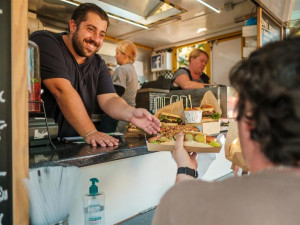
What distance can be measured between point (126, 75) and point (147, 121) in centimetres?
160

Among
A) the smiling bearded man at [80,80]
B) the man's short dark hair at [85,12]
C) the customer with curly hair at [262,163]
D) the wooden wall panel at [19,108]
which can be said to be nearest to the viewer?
the customer with curly hair at [262,163]

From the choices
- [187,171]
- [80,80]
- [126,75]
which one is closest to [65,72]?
[80,80]

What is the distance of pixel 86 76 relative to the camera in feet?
4.67

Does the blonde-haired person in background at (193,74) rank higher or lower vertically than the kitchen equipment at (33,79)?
higher

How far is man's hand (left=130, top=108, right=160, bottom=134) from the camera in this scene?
1145 millimetres

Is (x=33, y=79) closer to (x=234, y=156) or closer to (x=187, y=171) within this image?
(x=187, y=171)

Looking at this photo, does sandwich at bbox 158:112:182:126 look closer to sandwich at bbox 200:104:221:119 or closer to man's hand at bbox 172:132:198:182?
sandwich at bbox 200:104:221:119

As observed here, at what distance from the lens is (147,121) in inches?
45.9

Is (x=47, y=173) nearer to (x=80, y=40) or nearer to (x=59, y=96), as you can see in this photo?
(x=59, y=96)

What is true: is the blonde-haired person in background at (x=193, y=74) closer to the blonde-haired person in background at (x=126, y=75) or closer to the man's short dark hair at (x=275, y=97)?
the blonde-haired person in background at (x=126, y=75)

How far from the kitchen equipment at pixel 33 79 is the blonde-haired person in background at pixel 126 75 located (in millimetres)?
1654

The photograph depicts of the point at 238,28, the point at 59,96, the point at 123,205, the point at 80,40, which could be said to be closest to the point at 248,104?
the point at 123,205

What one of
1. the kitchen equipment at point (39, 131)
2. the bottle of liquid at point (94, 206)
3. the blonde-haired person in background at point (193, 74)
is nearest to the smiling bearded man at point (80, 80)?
the kitchen equipment at point (39, 131)

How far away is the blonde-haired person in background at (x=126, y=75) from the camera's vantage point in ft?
8.66
